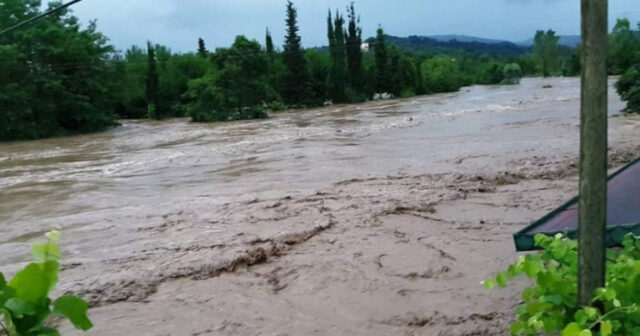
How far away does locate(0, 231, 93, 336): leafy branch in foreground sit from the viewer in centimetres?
219

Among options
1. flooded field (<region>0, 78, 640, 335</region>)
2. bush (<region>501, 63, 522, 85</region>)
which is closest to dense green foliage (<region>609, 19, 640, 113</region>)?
flooded field (<region>0, 78, 640, 335</region>)

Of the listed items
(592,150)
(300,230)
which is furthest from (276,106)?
(592,150)

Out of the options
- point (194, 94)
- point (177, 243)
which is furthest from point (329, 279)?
point (194, 94)

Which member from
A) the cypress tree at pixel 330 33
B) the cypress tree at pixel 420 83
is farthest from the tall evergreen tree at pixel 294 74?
the cypress tree at pixel 420 83

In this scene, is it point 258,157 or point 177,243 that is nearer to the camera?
point 177,243

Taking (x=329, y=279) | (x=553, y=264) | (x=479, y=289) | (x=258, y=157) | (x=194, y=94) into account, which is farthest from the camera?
(x=194, y=94)

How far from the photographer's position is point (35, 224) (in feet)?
31.7

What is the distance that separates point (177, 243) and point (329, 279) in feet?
7.89

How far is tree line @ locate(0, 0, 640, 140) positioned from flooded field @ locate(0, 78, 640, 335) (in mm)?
13394

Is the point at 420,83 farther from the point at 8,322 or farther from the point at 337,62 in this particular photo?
the point at 8,322

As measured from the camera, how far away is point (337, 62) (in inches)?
2066

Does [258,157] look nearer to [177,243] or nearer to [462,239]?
[177,243]

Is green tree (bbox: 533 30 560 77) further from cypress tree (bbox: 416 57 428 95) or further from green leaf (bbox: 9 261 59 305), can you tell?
green leaf (bbox: 9 261 59 305)

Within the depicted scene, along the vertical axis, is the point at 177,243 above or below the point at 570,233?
below
